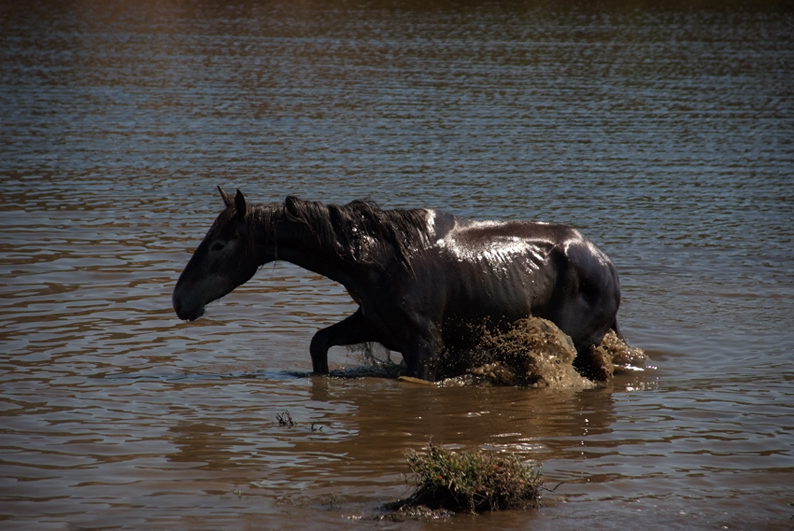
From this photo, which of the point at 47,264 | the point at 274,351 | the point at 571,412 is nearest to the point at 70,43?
the point at 47,264

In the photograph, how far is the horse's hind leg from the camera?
998 cm

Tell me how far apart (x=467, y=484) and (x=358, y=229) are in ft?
12.0

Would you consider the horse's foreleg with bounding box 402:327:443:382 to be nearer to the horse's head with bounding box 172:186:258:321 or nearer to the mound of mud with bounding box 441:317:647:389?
the mound of mud with bounding box 441:317:647:389

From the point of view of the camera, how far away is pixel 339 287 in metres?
13.8

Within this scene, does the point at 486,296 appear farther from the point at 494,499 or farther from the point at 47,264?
the point at 47,264

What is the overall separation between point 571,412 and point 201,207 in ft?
33.3

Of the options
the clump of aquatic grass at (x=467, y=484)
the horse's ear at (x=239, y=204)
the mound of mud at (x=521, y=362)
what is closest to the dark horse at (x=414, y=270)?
the horse's ear at (x=239, y=204)

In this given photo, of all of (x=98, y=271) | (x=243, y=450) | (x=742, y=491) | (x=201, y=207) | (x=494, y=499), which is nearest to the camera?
(x=494, y=499)

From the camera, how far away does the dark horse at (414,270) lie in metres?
9.46

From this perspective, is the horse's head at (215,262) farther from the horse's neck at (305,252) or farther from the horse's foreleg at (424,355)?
the horse's foreleg at (424,355)

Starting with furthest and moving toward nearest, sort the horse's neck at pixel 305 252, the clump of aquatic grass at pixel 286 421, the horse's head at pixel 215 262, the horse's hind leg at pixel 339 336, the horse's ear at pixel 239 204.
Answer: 1. the horse's hind leg at pixel 339 336
2. the horse's neck at pixel 305 252
3. the horse's head at pixel 215 262
4. the horse's ear at pixel 239 204
5. the clump of aquatic grass at pixel 286 421

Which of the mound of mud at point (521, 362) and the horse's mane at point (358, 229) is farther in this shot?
the mound of mud at point (521, 362)

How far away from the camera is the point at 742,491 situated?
285 inches

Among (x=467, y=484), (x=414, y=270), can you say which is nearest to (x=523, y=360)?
(x=414, y=270)
